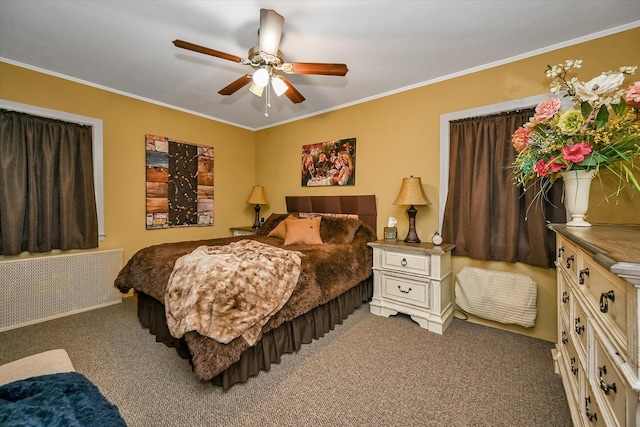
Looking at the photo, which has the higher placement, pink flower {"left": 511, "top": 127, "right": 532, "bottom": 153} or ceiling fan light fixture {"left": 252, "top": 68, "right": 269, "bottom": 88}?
ceiling fan light fixture {"left": 252, "top": 68, "right": 269, "bottom": 88}

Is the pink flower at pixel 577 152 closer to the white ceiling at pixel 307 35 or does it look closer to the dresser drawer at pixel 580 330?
the dresser drawer at pixel 580 330

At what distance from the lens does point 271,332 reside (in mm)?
1992

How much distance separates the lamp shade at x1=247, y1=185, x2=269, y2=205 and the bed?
0.86 meters

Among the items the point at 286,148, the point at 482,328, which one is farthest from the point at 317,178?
the point at 482,328

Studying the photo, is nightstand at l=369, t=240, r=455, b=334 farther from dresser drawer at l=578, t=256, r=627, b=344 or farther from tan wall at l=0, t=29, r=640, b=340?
dresser drawer at l=578, t=256, r=627, b=344

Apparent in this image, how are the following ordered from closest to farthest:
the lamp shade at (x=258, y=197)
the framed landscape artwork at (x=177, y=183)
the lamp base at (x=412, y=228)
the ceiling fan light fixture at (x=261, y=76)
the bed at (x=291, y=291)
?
the bed at (x=291, y=291) → the ceiling fan light fixture at (x=261, y=76) → the lamp base at (x=412, y=228) → the framed landscape artwork at (x=177, y=183) → the lamp shade at (x=258, y=197)

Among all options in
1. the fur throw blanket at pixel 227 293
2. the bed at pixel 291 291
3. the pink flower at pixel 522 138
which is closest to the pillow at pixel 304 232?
the bed at pixel 291 291

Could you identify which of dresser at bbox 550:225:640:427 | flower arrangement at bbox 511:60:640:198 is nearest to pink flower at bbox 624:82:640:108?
flower arrangement at bbox 511:60:640:198

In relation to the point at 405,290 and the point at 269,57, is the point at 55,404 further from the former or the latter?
the point at 405,290

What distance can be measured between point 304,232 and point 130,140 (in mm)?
2474

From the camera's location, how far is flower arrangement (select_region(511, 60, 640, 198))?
1370 mm

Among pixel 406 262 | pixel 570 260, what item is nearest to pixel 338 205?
pixel 406 262

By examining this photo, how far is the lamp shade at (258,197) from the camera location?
4.31 m

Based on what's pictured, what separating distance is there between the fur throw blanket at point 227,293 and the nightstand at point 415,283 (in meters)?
1.15
